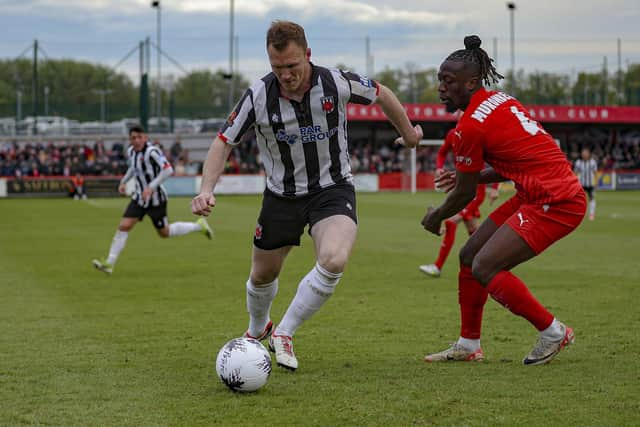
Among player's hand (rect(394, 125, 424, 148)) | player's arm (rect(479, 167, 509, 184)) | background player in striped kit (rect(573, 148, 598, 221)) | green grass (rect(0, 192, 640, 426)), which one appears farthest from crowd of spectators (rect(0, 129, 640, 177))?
player's arm (rect(479, 167, 509, 184))

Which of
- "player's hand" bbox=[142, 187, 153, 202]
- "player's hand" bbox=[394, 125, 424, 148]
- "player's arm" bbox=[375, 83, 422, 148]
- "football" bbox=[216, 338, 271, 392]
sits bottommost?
"football" bbox=[216, 338, 271, 392]

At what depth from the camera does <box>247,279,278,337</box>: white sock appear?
7031mm

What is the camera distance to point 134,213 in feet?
47.1

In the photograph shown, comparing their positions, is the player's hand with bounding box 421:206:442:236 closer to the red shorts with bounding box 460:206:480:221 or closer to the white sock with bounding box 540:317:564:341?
the white sock with bounding box 540:317:564:341

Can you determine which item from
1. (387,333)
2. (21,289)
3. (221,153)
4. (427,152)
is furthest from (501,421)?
(427,152)

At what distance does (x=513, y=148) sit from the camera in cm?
621

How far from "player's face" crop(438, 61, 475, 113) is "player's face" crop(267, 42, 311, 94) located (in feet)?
3.14

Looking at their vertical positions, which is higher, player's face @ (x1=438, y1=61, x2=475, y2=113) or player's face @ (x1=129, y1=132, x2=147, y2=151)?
player's face @ (x1=438, y1=61, x2=475, y2=113)

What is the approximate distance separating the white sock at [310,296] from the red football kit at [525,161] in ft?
3.89

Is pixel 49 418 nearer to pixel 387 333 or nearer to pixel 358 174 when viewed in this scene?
pixel 387 333

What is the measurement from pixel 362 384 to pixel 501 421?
126cm

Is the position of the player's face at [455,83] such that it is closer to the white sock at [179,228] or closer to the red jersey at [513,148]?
the red jersey at [513,148]

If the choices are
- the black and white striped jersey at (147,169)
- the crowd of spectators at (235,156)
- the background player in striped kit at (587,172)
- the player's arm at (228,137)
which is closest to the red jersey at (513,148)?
the player's arm at (228,137)

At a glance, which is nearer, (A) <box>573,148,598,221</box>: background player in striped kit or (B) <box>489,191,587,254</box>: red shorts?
(B) <box>489,191,587,254</box>: red shorts
